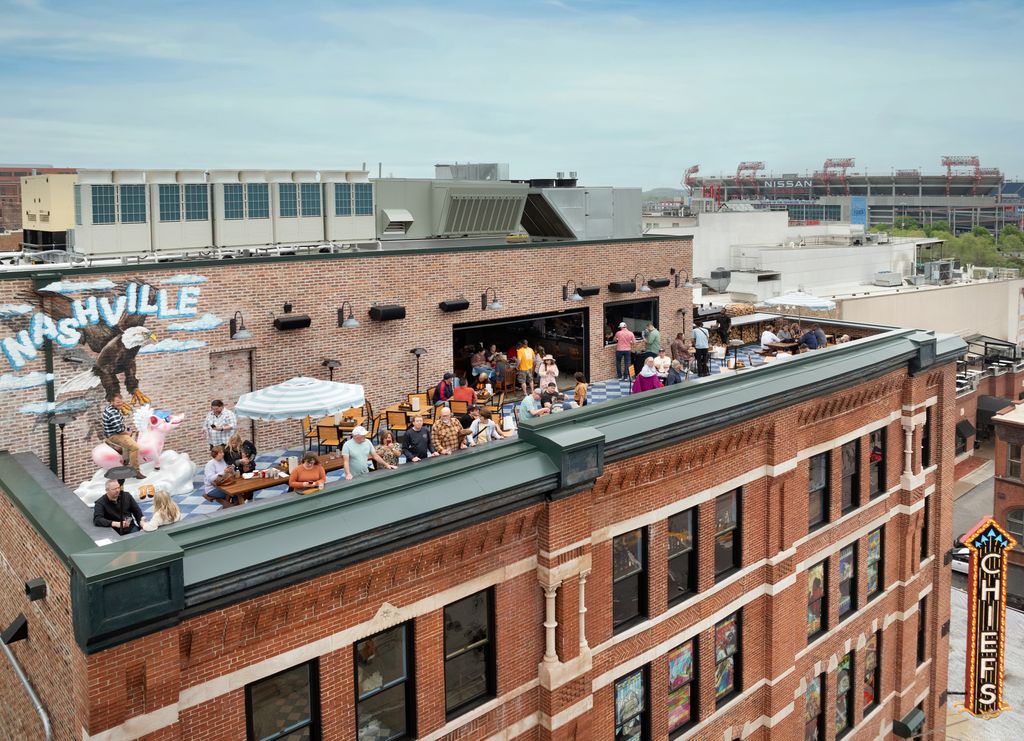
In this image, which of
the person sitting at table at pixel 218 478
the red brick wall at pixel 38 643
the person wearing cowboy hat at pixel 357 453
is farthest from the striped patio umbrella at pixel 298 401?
the red brick wall at pixel 38 643

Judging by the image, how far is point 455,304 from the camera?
24.0 m

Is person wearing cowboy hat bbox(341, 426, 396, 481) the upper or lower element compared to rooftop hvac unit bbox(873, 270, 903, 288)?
lower

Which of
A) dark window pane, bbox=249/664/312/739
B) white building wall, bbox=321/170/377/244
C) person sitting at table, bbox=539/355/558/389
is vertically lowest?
dark window pane, bbox=249/664/312/739

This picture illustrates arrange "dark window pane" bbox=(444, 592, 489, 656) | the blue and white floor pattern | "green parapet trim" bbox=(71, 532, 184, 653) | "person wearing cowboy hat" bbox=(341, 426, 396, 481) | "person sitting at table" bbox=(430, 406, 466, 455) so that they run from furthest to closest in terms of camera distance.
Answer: "person sitting at table" bbox=(430, 406, 466, 455), the blue and white floor pattern, "person wearing cowboy hat" bbox=(341, 426, 396, 481), "dark window pane" bbox=(444, 592, 489, 656), "green parapet trim" bbox=(71, 532, 184, 653)

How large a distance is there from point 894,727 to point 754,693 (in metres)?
9.43

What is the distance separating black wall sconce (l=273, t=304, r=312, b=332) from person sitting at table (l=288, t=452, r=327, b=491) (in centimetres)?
594

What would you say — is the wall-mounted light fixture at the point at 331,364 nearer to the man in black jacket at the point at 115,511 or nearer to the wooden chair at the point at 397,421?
the wooden chair at the point at 397,421

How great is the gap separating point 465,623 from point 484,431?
4.82m

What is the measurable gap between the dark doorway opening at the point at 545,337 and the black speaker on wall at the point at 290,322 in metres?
6.42

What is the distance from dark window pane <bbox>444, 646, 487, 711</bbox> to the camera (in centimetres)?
1486

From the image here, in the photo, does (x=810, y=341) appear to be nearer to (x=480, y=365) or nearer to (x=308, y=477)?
(x=480, y=365)

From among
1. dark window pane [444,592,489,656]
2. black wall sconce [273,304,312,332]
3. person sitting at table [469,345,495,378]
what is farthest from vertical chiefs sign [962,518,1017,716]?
black wall sconce [273,304,312,332]

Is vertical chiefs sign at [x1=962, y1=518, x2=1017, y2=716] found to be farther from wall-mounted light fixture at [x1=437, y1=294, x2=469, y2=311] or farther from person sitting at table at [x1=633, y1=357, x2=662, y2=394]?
wall-mounted light fixture at [x1=437, y1=294, x2=469, y2=311]

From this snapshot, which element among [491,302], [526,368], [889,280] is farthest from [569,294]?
[889,280]
